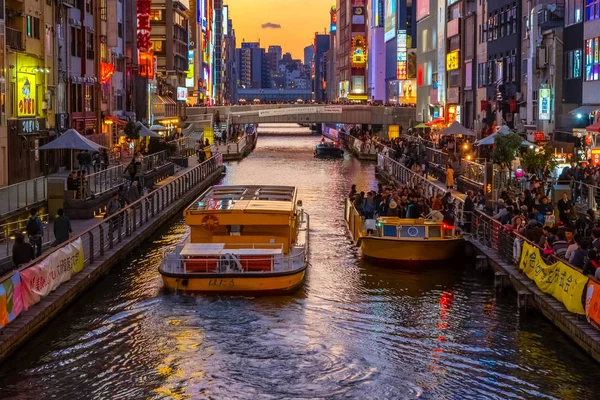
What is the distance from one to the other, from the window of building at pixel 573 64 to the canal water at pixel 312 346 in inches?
1201

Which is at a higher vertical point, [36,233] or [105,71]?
[105,71]

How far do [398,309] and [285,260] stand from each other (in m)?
3.33

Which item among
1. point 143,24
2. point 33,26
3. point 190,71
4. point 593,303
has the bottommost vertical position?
point 593,303

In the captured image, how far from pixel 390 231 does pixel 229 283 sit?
7.92m

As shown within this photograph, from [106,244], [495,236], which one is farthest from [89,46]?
[495,236]

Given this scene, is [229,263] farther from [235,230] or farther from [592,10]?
[592,10]

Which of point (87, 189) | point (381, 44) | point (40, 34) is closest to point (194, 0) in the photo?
point (381, 44)

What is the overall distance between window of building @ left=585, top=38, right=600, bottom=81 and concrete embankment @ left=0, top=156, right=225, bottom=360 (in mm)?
22611

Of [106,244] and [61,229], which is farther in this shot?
[106,244]

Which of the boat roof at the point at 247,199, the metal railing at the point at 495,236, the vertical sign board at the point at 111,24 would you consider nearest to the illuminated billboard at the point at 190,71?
the vertical sign board at the point at 111,24

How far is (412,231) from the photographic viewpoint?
112 ft

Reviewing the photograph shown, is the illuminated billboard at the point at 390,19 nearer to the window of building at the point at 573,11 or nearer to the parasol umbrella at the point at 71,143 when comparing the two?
the window of building at the point at 573,11

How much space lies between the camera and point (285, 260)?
29.0m

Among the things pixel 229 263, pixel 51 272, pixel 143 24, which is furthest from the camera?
pixel 143 24
